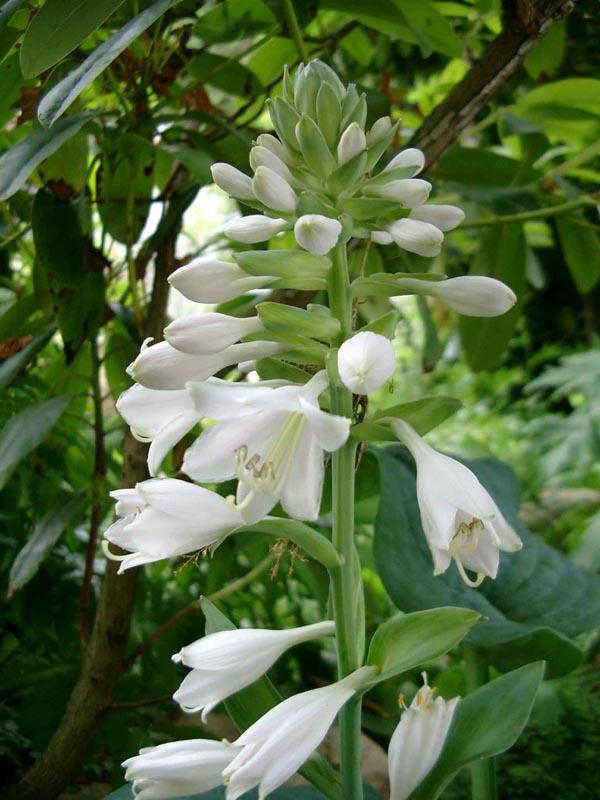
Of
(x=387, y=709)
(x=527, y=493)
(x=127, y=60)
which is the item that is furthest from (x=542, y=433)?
(x=127, y=60)

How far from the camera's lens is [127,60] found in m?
1.05

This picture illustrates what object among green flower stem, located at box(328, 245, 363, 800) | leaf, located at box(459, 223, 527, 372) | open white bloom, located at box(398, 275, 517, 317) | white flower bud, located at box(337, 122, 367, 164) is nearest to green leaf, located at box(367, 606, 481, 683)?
green flower stem, located at box(328, 245, 363, 800)

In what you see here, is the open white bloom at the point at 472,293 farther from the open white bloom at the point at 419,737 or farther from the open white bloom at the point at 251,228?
the open white bloom at the point at 419,737

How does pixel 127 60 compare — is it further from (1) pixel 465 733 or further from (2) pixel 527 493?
(2) pixel 527 493

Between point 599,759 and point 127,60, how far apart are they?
106 centimetres

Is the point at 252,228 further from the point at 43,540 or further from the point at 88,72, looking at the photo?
the point at 43,540

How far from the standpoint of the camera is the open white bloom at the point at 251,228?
67cm

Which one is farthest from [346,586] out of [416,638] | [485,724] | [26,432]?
[26,432]

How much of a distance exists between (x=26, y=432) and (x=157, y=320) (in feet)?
0.94

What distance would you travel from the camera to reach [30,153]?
0.77 m

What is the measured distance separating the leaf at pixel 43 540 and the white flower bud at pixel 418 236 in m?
0.50

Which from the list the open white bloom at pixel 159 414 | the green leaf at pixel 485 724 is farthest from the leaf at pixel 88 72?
the green leaf at pixel 485 724

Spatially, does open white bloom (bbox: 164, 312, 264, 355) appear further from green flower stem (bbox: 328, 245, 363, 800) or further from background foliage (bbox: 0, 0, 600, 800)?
background foliage (bbox: 0, 0, 600, 800)

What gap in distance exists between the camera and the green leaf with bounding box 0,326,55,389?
0.91m
